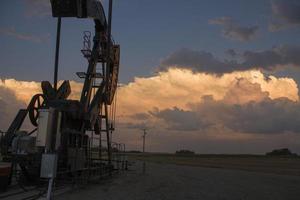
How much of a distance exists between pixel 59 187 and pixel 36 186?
0.96 m

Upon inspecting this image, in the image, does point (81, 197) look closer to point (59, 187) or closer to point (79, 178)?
point (59, 187)

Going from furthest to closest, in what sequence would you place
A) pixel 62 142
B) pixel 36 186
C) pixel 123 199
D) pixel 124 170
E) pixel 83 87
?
1. pixel 124 170
2. pixel 83 87
3. pixel 62 142
4. pixel 36 186
5. pixel 123 199

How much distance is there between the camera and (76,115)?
2358 centimetres

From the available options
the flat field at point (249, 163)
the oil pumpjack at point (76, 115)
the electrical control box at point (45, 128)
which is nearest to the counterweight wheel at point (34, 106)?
the oil pumpjack at point (76, 115)

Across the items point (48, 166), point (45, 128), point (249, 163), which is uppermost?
point (249, 163)

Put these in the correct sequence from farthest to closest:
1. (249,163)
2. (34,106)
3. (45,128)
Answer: (249,163) < (34,106) < (45,128)

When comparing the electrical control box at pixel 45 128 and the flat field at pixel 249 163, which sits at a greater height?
the flat field at pixel 249 163

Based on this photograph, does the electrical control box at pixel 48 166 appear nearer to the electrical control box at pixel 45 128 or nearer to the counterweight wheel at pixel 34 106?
the electrical control box at pixel 45 128

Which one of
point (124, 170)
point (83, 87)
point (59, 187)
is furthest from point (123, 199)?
point (124, 170)

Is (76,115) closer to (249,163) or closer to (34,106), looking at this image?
(34,106)

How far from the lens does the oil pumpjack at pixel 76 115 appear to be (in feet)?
66.6

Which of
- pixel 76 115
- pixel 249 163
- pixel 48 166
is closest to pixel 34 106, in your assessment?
pixel 76 115

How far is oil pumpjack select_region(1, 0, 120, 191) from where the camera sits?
2031 centimetres

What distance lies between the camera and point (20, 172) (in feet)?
68.8
